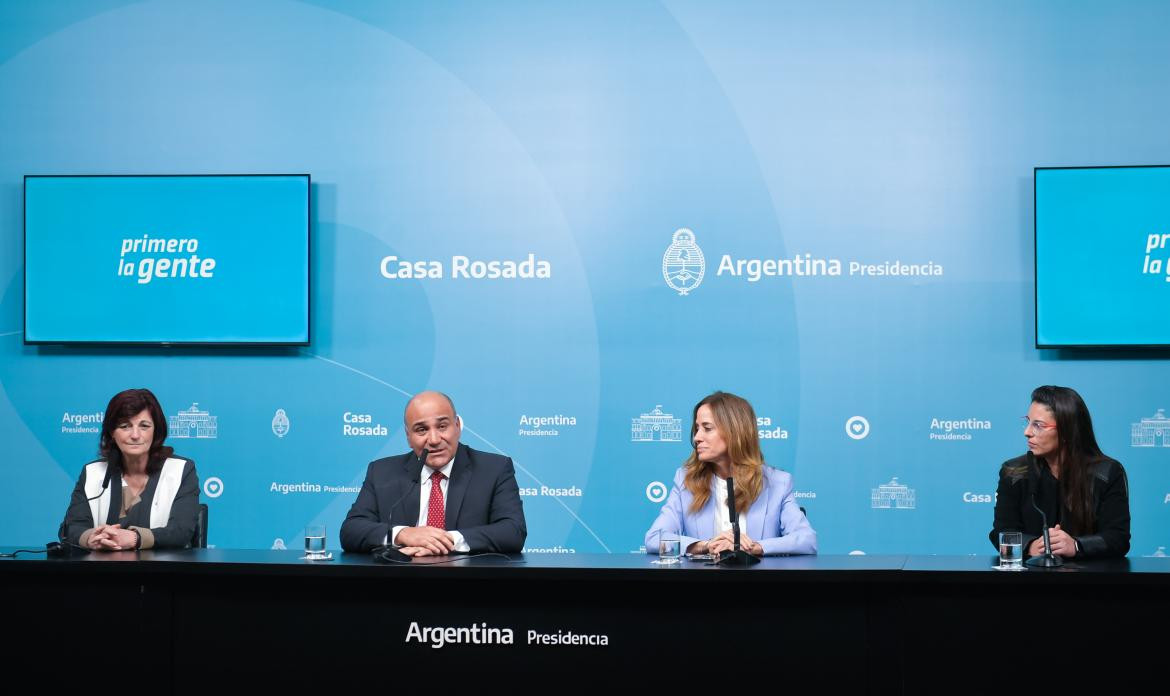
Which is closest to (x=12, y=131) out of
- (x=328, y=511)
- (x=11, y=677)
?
(x=328, y=511)

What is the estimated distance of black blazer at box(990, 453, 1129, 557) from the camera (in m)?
3.40

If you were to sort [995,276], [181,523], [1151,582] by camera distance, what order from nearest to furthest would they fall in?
[1151,582] → [181,523] → [995,276]

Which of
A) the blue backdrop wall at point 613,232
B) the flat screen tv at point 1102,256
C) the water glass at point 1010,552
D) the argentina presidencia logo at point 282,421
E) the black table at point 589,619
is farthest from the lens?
the argentina presidencia logo at point 282,421

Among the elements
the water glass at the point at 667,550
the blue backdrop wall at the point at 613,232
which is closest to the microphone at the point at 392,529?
the water glass at the point at 667,550

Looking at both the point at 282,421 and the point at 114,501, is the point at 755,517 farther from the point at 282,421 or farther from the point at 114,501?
the point at 282,421

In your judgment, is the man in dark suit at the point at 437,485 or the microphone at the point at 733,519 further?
the man in dark suit at the point at 437,485

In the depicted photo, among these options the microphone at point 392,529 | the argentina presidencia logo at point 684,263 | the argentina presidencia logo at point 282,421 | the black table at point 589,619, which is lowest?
the black table at point 589,619

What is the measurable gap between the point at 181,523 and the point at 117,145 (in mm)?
2282

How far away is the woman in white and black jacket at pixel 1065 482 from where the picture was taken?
3.48 m

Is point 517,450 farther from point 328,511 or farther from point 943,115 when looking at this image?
point 943,115

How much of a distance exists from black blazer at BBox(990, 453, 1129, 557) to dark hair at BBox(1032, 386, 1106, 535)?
0.02m

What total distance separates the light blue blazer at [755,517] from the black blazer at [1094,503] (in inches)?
25.7

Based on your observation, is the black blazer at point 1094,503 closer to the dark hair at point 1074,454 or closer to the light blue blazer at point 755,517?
the dark hair at point 1074,454

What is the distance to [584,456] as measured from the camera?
193 inches
